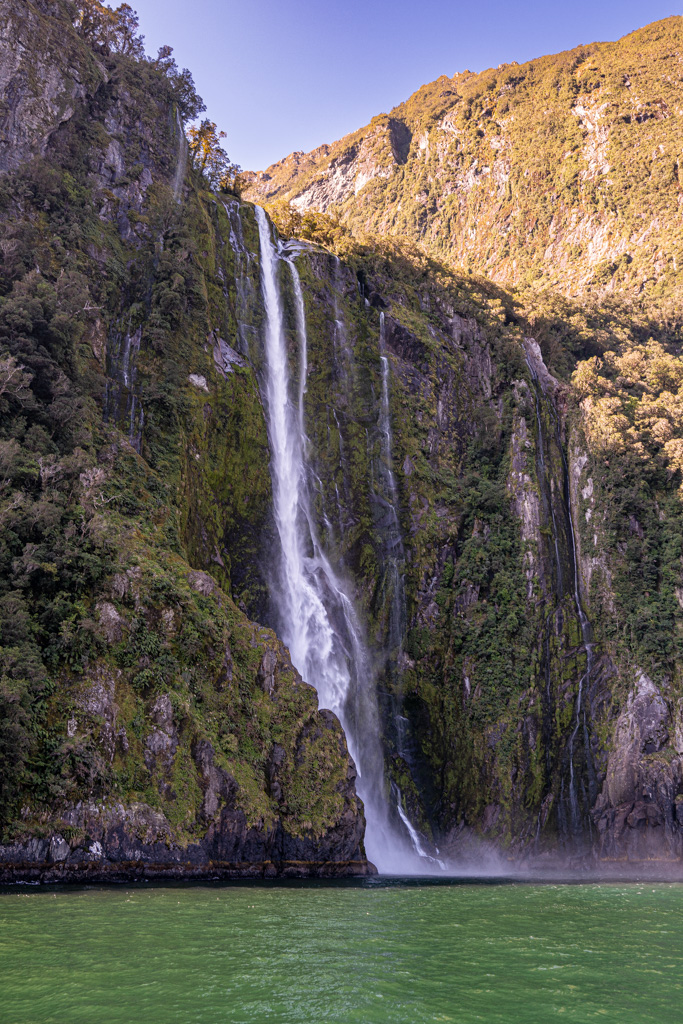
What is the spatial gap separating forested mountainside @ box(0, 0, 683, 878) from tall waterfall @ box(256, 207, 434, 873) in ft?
0.65

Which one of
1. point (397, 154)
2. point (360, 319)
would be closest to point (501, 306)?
point (360, 319)

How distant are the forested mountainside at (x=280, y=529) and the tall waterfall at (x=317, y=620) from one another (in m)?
0.20

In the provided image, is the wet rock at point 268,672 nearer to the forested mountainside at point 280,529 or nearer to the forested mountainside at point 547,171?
the forested mountainside at point 280,529

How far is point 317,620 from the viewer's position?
28.1m

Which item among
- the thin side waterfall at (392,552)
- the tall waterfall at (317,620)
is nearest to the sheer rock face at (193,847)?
the tall waterfall at (317,620)

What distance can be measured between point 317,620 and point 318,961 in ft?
65.1

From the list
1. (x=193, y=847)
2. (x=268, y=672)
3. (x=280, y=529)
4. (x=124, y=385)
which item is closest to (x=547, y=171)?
(x=280, y=529)

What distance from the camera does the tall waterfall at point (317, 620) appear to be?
1033 inches

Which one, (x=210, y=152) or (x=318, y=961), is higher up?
(x=210, y=152)

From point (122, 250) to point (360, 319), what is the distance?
13493mm

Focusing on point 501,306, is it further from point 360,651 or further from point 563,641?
point 360,651

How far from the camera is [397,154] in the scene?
90875mm

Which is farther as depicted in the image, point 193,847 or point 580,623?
point 580,623

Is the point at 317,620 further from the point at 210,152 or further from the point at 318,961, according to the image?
the point at 210,152
